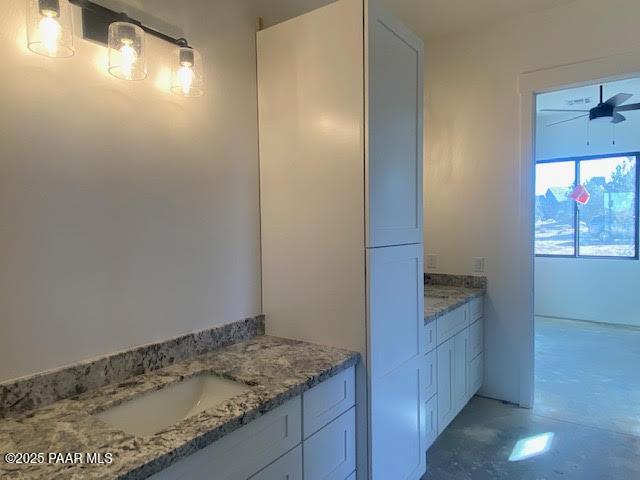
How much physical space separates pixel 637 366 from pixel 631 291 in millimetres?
1986

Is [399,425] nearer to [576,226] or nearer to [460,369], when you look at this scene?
[460,369]

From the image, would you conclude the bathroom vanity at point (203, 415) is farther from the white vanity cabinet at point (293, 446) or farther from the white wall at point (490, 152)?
the white wall at point (490, 152)

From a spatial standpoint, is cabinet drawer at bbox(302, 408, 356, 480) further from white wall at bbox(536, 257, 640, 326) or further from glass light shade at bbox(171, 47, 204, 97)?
white wall at bbox(536, 257, 640, 326)

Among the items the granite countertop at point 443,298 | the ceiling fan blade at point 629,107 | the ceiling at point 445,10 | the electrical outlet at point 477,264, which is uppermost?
the ceiling at point 445,10

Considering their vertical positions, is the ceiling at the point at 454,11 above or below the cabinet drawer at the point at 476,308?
above

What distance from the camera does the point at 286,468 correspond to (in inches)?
52.4

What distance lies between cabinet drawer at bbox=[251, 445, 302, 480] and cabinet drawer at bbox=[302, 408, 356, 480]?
0.03m

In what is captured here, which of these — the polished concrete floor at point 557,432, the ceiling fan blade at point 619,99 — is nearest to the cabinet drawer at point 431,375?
the polished concrete floor at point 557,432

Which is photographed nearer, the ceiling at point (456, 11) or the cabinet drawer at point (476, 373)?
the ceiling at point (456, 11)

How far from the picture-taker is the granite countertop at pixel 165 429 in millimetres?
910

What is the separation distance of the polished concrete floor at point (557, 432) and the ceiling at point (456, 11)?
9.10ft

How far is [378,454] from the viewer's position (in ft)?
5.68

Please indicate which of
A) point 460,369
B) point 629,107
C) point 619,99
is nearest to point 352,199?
point 460,369

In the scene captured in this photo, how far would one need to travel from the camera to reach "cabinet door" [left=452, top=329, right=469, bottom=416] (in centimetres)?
268
